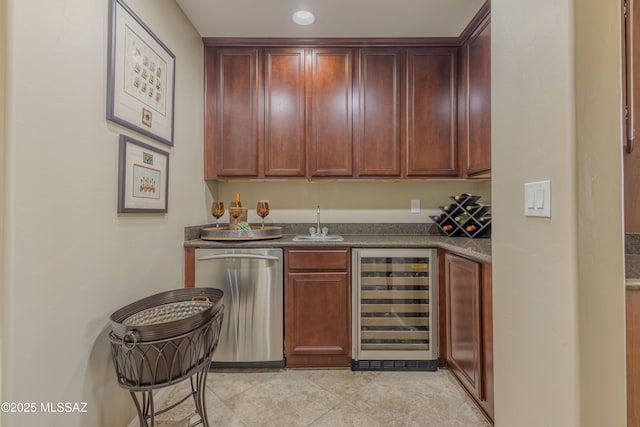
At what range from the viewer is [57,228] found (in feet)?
3.46

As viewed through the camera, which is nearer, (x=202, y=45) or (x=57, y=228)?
(x=57, y=228)

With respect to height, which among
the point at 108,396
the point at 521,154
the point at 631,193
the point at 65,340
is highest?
the point at 521,154

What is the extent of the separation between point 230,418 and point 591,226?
6.03 feet

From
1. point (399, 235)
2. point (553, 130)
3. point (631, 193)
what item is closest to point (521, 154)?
point (553, 130)

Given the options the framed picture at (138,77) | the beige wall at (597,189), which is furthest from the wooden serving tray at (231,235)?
the beige wall at (597,189)

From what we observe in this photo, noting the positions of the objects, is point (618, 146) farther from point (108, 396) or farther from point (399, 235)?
point (108, 396)

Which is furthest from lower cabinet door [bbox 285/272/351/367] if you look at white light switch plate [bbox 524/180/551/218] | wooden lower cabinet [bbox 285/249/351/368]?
white light switch plate [bbox 524/180/551/218]

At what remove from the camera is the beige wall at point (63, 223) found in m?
0.91

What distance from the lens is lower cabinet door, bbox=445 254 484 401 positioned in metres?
1.57

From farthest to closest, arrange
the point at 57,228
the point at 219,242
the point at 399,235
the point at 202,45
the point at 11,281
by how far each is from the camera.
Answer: the point at 399,235
the point at 202,45
the point at 219,242
the point at 57,228
the point at 11,281

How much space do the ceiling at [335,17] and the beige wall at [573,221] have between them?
129 cm

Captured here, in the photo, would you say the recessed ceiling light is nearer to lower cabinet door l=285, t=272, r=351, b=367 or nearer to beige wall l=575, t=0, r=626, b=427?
beige wall l=575, t=0, r=626, b=427

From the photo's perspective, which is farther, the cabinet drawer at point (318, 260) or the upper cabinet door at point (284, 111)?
the upper cabinet door at point (284, 111)

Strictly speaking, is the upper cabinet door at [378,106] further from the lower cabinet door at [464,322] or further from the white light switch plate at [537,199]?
the white light switch plate at [537,199]
